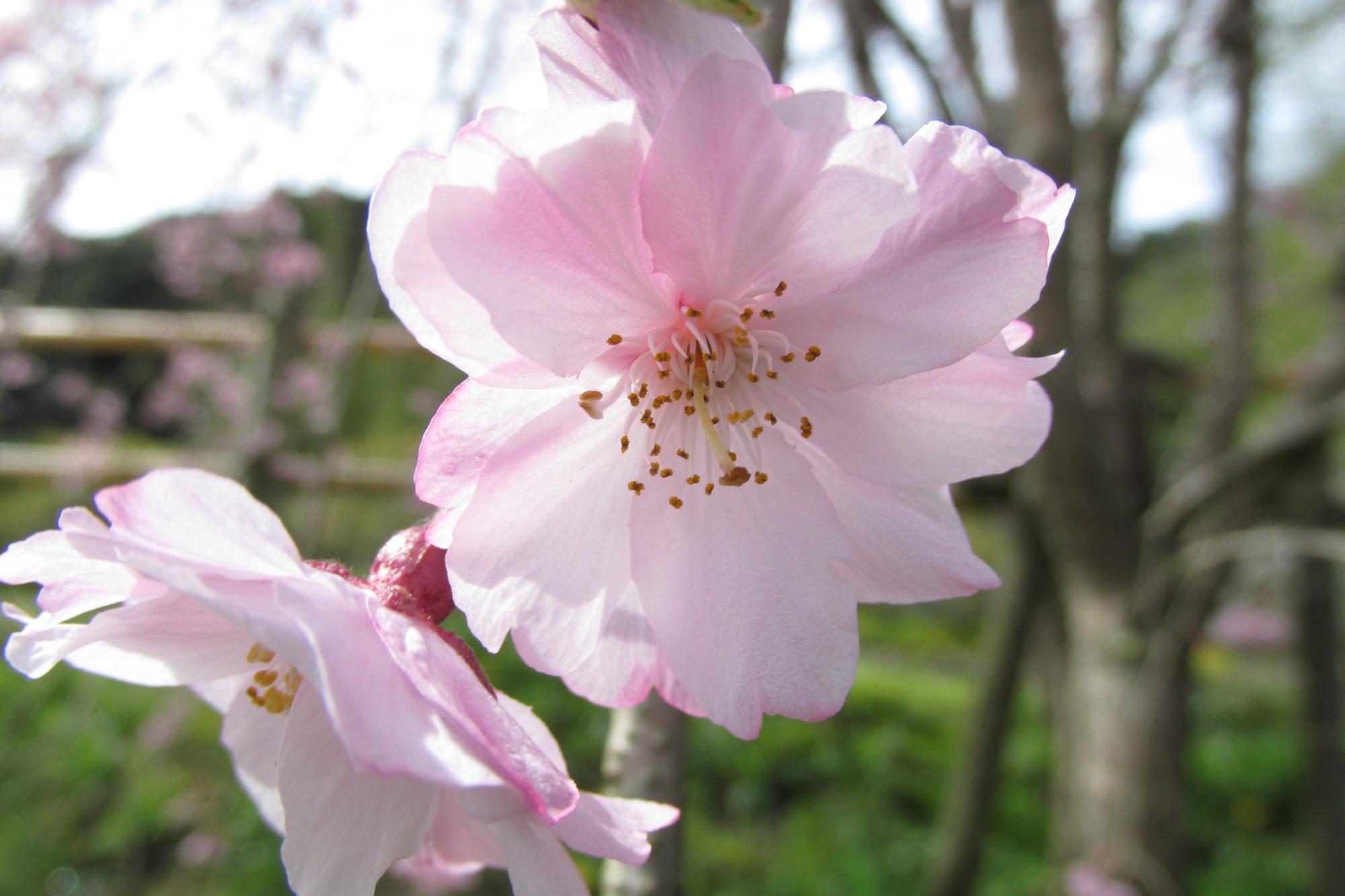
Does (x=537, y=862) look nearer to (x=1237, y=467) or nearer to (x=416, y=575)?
(x=416, y=575)

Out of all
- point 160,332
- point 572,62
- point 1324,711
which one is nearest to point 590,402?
point 572,62

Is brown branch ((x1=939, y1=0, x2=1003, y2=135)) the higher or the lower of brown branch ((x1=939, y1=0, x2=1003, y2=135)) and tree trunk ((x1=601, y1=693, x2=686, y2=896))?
the higher

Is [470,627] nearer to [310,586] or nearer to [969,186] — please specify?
[310,586]

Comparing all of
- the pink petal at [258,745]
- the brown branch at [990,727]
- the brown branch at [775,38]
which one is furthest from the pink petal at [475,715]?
the brown branch at [990,727]

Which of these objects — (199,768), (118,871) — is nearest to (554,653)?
(118,871)

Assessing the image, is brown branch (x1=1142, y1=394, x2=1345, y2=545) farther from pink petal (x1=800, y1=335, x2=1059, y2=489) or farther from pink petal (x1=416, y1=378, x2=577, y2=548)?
pink petal (x1=416, y1=378, x2=577, y2=548)

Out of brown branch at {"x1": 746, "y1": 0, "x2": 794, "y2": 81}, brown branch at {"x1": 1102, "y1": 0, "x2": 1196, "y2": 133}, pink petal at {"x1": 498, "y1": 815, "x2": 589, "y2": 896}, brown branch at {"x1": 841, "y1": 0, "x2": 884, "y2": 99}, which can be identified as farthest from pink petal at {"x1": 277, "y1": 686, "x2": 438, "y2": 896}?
brown branch at {"x1": 1102, "y1": 0, "x2": 1196, "y2": 133}
